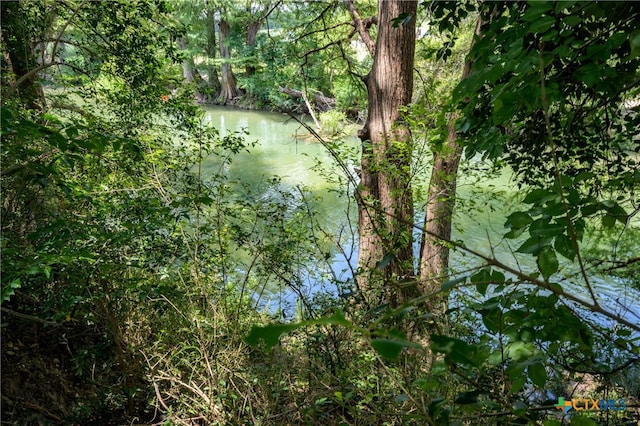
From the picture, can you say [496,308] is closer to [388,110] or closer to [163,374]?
[163,374]

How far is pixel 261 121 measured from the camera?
20156 millimetres

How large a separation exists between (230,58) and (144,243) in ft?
72.7

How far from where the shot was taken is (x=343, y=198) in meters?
9.03

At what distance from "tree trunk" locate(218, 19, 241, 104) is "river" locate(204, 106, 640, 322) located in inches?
68.4

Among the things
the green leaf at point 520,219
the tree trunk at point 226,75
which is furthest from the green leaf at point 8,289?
the tree trunk at point 226,75

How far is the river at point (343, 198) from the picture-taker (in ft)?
11.9

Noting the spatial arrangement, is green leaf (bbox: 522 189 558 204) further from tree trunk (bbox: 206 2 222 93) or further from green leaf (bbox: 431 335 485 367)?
tree trunk (bbox: 206 2 222 93)

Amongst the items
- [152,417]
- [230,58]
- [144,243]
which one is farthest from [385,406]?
[230,58]

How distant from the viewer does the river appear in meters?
3.62

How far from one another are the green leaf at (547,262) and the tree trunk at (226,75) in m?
24.0

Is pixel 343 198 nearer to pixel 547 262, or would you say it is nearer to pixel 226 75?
pixel 547 262

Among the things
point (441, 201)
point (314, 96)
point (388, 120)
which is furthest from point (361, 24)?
point (314, 96)

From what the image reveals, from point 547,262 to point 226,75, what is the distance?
2564 cm

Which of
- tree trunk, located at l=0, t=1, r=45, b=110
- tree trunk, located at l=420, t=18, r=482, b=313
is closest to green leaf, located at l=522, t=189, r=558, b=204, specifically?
tree trunk, located at l=420, t=18, r=482, b=313
